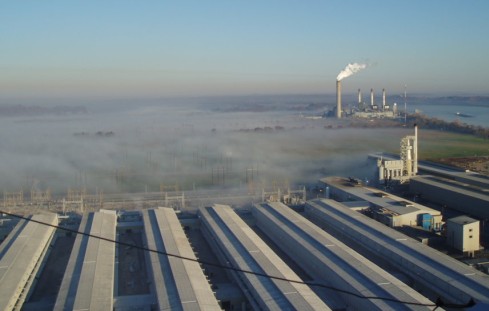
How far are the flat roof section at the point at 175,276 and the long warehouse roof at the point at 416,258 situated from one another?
2.28 metres

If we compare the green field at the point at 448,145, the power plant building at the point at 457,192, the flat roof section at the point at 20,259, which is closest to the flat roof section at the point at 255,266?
the flat roof section at the point at 20,259

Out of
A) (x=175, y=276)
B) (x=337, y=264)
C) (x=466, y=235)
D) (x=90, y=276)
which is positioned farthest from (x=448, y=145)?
(x=90, y=276)

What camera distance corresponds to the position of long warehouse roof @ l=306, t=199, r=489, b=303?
15.7 feet

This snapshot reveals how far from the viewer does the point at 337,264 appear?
17.9ft

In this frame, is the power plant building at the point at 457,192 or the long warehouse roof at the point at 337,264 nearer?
the long warehouse roof at the point at 337,264

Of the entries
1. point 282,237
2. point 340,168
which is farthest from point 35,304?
point 340,168

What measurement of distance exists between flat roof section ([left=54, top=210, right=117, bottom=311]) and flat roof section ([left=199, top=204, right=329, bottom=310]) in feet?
4.53

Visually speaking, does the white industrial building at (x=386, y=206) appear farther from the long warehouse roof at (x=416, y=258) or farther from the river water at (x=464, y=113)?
the river water at (x=464, y=113)

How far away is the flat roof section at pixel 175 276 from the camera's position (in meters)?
4.52

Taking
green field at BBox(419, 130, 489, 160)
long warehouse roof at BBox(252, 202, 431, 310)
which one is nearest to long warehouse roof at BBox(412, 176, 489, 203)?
long warehouse roof at BBox(252, 202, 431, 310)

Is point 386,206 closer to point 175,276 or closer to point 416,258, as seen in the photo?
point 416,258

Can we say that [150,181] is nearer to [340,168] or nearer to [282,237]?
[340,168]

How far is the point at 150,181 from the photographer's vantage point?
13.0m

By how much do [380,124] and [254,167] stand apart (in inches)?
533
